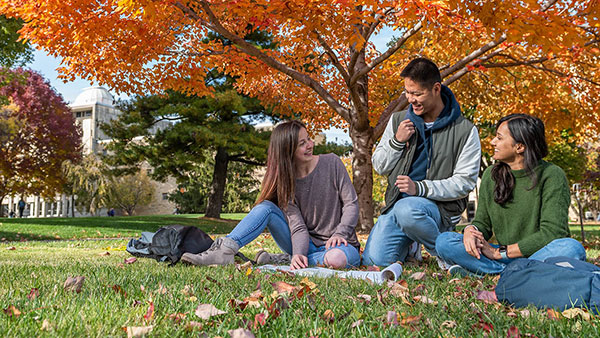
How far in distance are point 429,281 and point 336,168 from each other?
1335 millimetres

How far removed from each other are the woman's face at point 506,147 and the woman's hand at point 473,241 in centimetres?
55

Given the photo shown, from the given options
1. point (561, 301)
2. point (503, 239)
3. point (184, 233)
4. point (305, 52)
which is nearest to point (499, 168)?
point (503, 239)

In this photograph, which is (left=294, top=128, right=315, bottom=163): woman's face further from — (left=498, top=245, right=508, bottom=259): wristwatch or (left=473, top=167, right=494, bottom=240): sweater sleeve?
(left=498, top=245, right=508, bottom=259): wristwatch

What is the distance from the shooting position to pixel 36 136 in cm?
2211

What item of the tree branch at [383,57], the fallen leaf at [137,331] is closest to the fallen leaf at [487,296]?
the fallen leaf at [137,331]

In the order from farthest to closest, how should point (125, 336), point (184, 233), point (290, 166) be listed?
point (184, 233), point (290, 166), point (125, 336)

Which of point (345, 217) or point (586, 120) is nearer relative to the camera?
point (345, 217)

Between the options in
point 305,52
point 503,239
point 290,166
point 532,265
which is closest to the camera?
point 532,265

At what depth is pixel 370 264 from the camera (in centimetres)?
391

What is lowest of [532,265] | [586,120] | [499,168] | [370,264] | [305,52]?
[370,264]

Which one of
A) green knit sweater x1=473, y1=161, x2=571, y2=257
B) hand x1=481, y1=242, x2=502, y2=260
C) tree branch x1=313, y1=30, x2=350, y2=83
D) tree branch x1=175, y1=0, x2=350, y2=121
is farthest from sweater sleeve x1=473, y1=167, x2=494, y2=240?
tree branch x1=313, y1=30, x2=350, y2=83

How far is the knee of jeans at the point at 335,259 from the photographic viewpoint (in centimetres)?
360

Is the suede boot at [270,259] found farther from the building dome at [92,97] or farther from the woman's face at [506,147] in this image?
the building dome at [92,97]

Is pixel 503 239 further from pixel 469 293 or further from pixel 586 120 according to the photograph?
pixel 586 120
